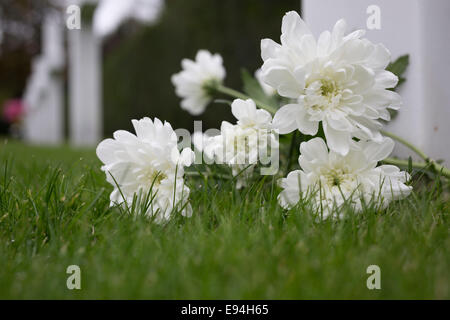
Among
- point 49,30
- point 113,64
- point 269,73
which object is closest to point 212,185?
point 269,73

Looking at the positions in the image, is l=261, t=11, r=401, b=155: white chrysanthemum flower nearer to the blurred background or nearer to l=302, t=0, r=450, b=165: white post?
l=302, t=0, r=450, b=165: white post

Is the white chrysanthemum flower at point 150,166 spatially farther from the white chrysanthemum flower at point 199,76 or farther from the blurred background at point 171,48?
the blurred background at point 171,48

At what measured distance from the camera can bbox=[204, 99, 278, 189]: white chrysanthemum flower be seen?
101 centimetres

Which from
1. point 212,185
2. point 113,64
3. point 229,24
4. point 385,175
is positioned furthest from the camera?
point 113,64

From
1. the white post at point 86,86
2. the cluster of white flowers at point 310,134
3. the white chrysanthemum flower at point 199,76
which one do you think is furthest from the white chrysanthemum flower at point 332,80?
the white post at point 86,86

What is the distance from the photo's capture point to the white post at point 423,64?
4.08ft

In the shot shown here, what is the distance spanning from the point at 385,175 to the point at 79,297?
66 cm

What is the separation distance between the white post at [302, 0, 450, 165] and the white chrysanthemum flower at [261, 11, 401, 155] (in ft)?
1.33

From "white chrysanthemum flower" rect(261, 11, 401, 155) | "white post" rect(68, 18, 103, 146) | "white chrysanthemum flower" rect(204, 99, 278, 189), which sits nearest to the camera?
"white chrysanthemum flower" rect(261, 11, 401, 155)

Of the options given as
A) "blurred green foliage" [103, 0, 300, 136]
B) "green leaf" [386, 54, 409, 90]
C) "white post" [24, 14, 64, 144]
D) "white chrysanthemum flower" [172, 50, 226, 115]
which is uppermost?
"white post" [24, 14, 64, 144]

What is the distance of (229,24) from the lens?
409 cm

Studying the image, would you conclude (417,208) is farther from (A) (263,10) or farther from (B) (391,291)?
(A) (263,10)

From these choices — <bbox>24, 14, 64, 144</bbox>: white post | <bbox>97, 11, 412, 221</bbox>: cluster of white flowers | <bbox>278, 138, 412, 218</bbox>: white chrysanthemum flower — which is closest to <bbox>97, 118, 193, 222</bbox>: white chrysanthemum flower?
<bbox>97, 11, 412, 221</bbox>: cluster of white flowers

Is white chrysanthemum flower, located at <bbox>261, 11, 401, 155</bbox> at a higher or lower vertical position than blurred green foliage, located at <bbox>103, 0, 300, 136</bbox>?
lower
